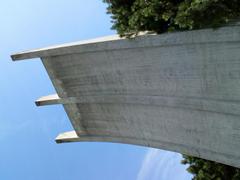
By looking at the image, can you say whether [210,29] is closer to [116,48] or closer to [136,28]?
[136,28]

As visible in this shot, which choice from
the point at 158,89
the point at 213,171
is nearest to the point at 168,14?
the point at 158,89

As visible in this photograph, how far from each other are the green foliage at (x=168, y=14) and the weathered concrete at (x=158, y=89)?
37 cm

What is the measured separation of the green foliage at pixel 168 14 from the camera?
11547 mm

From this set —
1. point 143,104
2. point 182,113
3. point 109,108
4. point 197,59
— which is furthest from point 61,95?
point 197,59

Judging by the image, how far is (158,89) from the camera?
51.3 feet

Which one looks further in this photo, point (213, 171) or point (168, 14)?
point (213, 171)

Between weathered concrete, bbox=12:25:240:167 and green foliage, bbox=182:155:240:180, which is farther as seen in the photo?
green foliage, bbox=182:155:240:180

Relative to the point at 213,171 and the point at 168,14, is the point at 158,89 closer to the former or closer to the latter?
the point at 168,14

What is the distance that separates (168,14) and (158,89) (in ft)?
12.9

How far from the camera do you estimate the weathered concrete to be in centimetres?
1314

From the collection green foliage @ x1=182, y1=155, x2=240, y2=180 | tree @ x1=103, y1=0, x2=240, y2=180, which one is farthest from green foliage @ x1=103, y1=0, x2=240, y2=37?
green foliage @ x1=182, y1=155, x2=240, y2=180

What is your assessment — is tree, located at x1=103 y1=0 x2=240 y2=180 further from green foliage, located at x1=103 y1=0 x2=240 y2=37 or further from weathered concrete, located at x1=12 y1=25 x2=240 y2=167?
weathered concrete, located at x1=12 y1=25 x2=240 y2=167

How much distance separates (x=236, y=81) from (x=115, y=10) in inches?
190

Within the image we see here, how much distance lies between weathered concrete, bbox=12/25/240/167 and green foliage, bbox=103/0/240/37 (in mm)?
368
